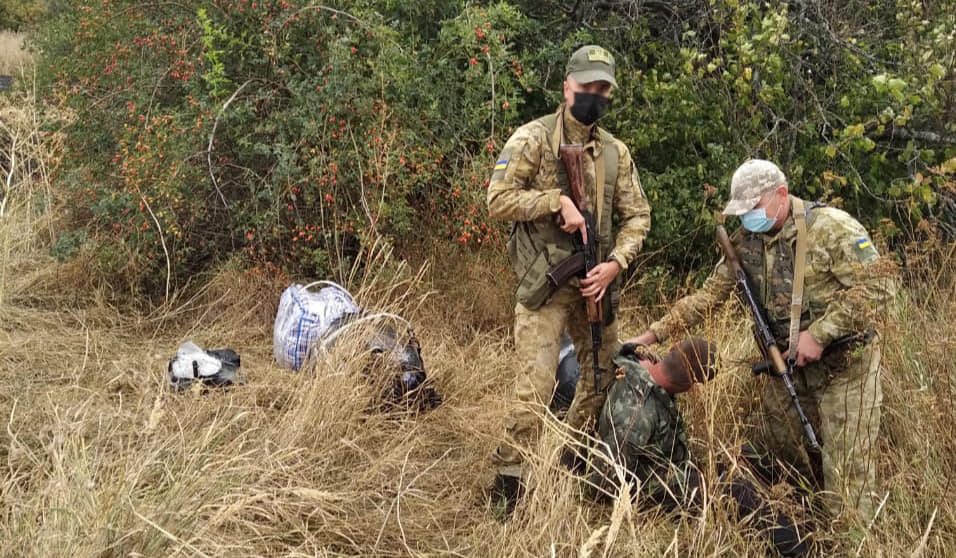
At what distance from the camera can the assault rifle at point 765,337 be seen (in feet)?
11.1

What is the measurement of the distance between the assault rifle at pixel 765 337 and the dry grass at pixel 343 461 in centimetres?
23

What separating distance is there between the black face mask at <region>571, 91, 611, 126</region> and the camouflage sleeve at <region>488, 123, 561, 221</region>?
17 centimetres

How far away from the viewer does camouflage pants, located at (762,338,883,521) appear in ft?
10.5

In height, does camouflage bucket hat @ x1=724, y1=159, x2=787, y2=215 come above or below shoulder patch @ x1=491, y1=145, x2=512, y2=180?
above

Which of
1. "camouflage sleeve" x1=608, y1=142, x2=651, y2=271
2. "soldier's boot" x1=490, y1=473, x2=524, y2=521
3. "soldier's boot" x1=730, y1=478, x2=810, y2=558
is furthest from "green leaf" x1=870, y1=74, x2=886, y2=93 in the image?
"soldier's boot" x1=490, y1=473, x2=524, y2=521

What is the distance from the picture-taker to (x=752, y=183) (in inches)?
135

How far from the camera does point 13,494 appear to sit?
305 cm

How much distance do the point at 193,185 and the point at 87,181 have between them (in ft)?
3.25

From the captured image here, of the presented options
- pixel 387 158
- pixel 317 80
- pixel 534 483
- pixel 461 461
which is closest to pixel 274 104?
pixel 317 80

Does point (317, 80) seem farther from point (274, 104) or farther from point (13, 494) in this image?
point (13, 494)

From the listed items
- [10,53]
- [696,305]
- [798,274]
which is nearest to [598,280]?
[696,305]

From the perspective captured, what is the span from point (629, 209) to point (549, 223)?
43cm

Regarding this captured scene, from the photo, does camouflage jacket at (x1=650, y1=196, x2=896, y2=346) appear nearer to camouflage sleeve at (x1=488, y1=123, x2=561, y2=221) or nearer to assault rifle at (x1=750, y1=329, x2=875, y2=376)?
assault rifle at (x1=750, y1=329, x2=875, y2=376)

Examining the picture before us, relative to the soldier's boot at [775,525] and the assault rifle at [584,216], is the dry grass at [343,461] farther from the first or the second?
the assault rifle at [584,216]
